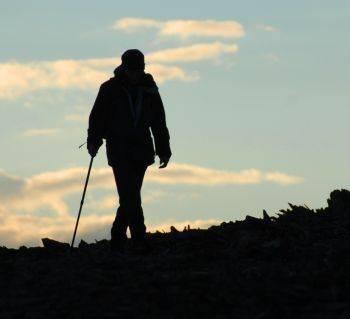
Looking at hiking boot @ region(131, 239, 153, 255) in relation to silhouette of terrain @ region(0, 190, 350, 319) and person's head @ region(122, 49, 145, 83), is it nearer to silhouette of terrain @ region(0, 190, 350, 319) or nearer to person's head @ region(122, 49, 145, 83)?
silhouette of terrain @ region(0, 190, 350, 319)

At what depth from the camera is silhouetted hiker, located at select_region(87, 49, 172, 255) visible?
1477 cm

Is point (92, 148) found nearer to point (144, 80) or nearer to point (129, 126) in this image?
point (129, 126)

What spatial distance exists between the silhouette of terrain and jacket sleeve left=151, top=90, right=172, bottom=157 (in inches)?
61.6

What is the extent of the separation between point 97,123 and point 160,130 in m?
1.02

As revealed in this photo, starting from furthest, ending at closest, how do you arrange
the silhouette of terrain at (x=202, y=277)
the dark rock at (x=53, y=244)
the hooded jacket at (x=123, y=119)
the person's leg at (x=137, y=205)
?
the dark rock at (x=53, y=244) < the person's leg at (x=137, y=205) < the hooded jacket at (x=123, y=119) < the silhouette of terrain at (x=202, y=277)

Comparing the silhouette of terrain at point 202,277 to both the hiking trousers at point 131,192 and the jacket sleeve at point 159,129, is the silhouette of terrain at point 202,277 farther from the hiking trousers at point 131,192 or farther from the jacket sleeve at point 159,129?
the jacket sleeve at point 159,129

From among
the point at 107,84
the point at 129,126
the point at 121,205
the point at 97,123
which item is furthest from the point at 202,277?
the point at 107,84

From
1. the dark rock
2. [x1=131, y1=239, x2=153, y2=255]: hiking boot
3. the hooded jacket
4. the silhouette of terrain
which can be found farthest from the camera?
the dark rock

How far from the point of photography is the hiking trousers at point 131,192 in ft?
48.5

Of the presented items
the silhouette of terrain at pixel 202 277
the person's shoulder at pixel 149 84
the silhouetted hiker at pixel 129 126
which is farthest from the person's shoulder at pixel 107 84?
the silhouette of terrain at pixel 202 277

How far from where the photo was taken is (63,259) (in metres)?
14.9

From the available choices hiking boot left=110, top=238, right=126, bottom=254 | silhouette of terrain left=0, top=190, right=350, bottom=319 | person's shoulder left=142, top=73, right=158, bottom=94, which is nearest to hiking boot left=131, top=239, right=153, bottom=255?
silhouette of terrain left=0, top=190, right=350, bottom=319

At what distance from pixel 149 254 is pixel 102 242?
335 centimetres

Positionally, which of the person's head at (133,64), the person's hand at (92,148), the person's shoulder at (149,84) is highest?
the person's head at (133,64)
